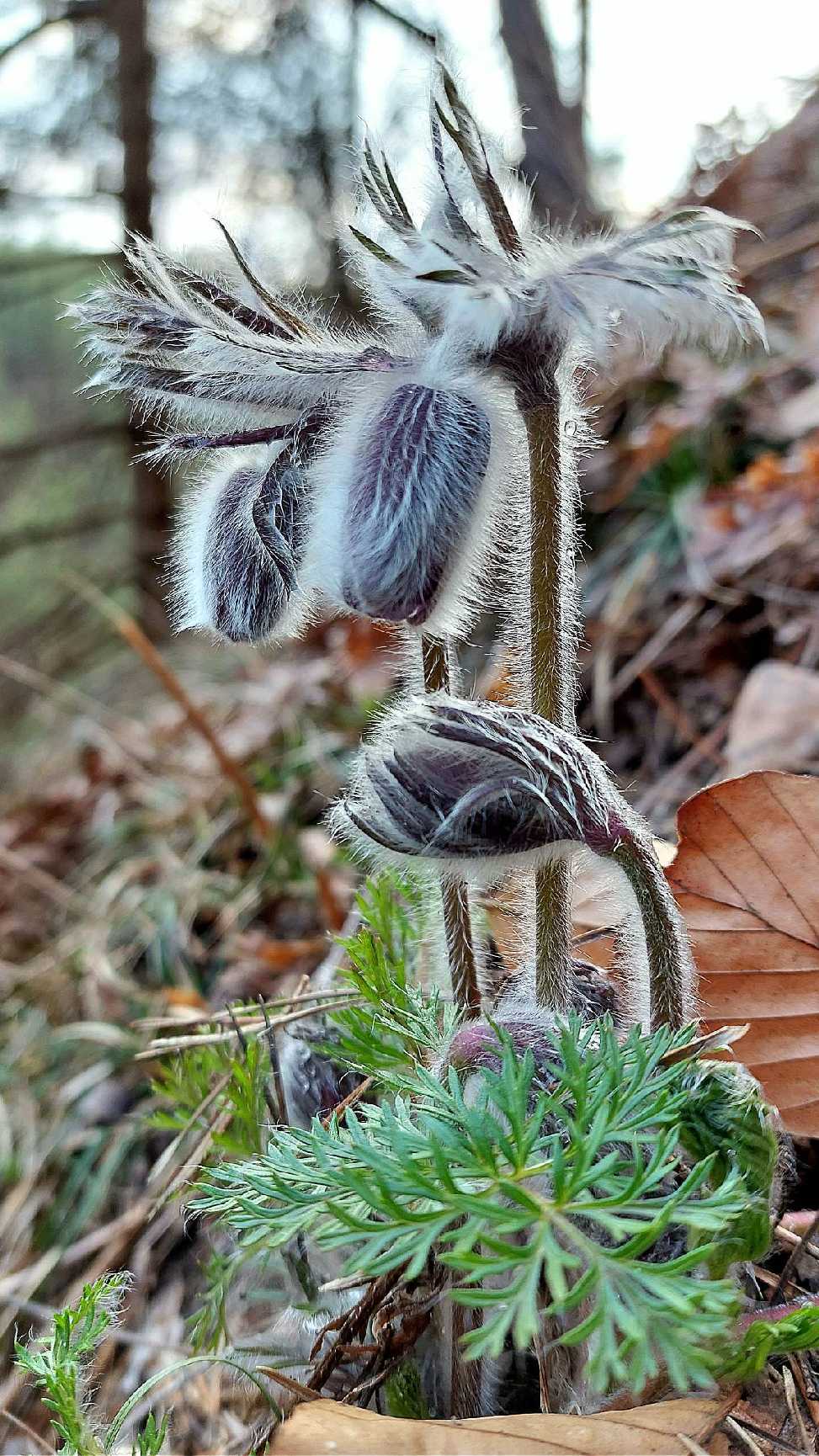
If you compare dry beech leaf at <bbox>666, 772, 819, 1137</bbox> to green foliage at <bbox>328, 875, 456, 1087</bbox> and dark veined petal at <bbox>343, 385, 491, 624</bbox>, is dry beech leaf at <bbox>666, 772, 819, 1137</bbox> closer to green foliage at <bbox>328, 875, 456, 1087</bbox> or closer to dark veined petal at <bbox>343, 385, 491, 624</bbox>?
green foliage at <bbox>328, 875, 456, 1087</bbox>

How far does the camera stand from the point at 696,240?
726mm

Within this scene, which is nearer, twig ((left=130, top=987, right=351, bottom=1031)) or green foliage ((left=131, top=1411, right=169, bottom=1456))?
green foliage ((left=131, top=1411, right=169, bottom=1456))

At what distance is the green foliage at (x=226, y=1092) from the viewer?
0.98 m

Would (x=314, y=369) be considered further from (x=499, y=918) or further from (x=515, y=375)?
(x=499, y=918)

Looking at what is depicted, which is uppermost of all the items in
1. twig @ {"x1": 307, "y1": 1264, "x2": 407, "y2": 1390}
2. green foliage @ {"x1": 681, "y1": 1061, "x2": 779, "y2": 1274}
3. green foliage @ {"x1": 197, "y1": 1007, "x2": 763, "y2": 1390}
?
green foliage @ {"x1": 197, "y1": 1007, "x2": 763, "y2": 1390}

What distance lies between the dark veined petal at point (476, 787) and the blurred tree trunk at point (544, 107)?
3.28 meters

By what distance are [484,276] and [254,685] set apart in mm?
2363

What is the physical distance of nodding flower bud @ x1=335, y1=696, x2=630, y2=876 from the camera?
0.71 meters

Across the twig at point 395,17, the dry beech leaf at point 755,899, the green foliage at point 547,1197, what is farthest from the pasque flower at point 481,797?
the twig at point 395,17

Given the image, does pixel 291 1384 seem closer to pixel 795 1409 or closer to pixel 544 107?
pixel 795 1409

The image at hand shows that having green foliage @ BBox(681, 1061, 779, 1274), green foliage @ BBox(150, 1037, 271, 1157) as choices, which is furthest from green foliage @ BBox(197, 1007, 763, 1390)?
green foliage @ BBox(150, 1037, 271, 1157)

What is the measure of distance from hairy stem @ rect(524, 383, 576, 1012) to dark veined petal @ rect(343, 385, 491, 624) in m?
0.08

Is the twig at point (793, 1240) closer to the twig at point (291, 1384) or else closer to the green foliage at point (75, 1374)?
the twig at point (291, 1384)

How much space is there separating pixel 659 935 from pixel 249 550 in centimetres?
43
